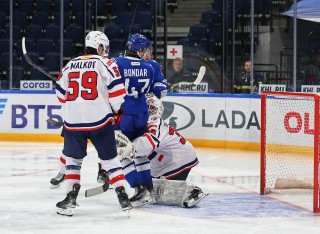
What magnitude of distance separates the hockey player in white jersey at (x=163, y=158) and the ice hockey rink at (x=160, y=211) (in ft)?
0.31

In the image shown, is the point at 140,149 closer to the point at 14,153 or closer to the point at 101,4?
the point at 14,153

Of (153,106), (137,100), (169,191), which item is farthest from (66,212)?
(153,106)

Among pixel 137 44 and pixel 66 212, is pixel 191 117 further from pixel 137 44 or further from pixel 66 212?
pixel 66 212

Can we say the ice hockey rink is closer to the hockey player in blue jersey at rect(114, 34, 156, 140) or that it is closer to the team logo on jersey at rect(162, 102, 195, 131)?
the hockey player in blue jersey at rect(114, 34, 156, 140)

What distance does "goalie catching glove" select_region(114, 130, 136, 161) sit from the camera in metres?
5.68

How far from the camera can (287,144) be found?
23.9 feet

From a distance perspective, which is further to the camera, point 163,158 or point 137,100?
point 163,158

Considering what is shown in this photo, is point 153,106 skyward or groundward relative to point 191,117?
skyward

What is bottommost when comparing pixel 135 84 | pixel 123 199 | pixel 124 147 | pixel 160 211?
pixel 160 211

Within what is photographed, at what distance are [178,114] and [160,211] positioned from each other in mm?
5064

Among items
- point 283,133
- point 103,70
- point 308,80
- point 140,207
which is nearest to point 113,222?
point 140,207

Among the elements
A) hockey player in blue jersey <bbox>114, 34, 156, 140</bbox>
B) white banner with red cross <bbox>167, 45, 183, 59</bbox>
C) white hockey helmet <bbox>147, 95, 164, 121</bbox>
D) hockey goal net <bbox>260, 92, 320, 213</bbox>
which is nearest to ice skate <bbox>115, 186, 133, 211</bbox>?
hockey player in blue jersey <bbox>114, 34, 156, 140</bbox>

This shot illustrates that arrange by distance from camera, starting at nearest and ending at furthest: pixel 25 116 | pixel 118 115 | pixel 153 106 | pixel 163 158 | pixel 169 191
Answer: pixel 118 115 < pixel 169 191 < pixel 153 106 < pixel 163 158 < pixel 25 116

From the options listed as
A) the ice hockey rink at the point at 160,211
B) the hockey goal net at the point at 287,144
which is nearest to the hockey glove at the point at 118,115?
the ice hockey rink at the point at 160,211
